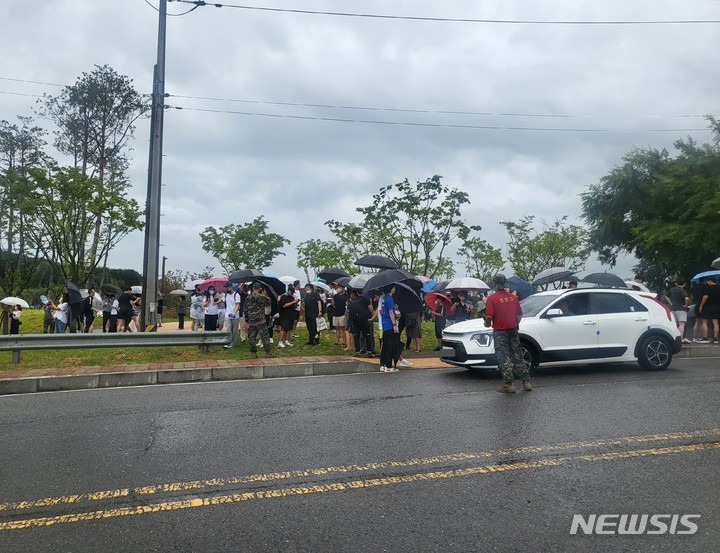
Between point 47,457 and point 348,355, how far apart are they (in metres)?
8.17

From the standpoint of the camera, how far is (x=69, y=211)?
2648 cm

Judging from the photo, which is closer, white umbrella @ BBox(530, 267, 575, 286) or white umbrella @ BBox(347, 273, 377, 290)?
white umbrella @ BBox(347, 273, 377, 290)

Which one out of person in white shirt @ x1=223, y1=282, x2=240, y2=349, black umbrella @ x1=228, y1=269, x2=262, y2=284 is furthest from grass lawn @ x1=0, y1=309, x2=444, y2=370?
black umbrella @ x1=228, y1=269, x2=262, y2=284

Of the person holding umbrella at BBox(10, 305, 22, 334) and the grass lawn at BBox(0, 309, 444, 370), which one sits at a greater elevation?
the person holding umbrella at BBox(10, 305, 22, 334)

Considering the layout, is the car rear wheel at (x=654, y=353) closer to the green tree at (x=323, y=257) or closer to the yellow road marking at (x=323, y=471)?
the yellow road marking at (x=323, y=471)

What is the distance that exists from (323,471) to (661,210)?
28.9m

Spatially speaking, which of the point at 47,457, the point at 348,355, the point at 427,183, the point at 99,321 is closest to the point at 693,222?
the point at 427,183

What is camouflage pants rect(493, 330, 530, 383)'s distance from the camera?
27.3 feet

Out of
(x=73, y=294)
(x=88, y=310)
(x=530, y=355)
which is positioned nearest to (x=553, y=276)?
(x=530, y=355)

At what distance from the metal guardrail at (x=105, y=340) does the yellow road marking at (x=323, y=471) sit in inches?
315

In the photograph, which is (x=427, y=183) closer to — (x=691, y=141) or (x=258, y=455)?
(x=691, y=141)

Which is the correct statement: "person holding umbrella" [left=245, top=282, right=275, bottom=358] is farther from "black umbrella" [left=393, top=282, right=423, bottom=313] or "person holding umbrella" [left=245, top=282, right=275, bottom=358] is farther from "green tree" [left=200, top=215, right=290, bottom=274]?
"green tree" [left=200, top=215, right=290, bottom=274]

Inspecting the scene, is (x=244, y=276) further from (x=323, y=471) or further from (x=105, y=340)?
(x=323, y=471)

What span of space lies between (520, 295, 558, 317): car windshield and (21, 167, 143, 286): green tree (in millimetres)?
21134
